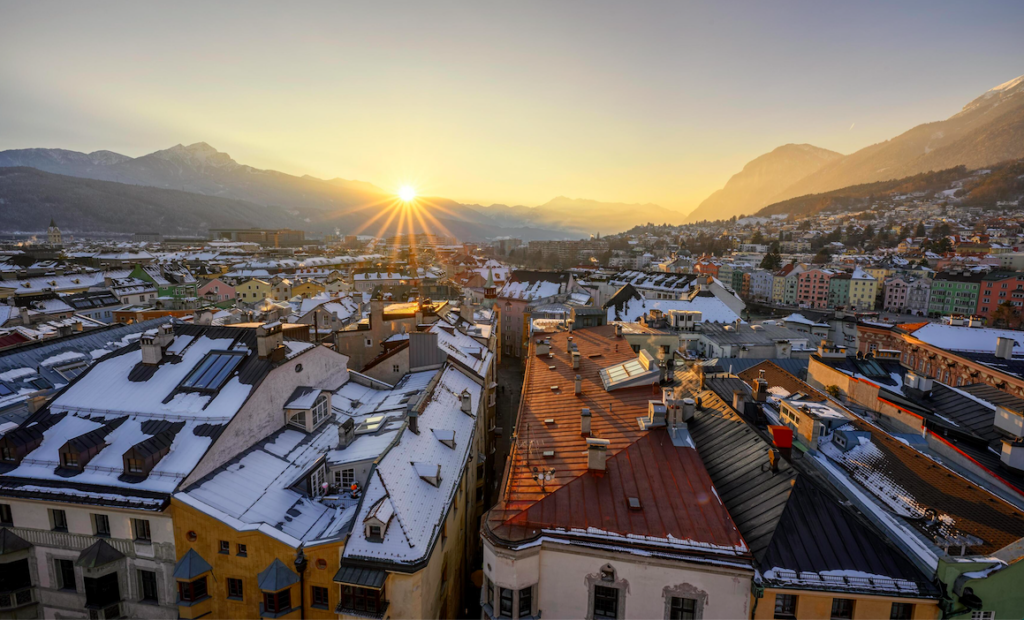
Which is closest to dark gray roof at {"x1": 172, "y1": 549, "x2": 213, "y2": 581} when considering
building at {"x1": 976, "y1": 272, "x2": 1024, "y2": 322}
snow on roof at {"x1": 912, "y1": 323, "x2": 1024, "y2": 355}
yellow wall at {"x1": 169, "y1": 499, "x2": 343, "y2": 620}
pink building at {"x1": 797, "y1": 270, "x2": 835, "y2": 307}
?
yellow wall at {"x1": 169, "y1": 499, "x2": 343, "y2": 620}

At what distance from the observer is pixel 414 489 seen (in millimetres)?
19750

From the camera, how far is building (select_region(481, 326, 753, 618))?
1371cm

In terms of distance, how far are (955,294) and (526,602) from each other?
127387mm

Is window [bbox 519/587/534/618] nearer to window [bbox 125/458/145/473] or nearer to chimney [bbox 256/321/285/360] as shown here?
window [bbox 125/458/145/473]

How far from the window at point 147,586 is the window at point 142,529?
1645 millimetres

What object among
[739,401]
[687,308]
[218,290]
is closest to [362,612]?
[739,401]

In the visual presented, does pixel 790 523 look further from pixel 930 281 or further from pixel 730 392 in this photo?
Result: pixel 930 281

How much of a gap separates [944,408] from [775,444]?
15.8m

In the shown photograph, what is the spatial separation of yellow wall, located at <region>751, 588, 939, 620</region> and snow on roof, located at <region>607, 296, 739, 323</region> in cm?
4599

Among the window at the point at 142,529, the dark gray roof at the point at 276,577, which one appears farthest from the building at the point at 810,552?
the window at the point at 142,529

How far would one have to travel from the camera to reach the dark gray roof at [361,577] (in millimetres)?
15922

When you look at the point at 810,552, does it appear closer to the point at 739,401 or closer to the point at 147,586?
the point at 739,401

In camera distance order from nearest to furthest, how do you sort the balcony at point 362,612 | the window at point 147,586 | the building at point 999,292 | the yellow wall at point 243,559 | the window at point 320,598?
the balcony at point 362,612
the yellow wall at point 243,559
the window at point 320,598
the window at point 147,586
the building at point 999,292

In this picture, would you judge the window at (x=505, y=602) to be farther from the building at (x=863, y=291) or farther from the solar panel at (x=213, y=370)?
the building at (x=863, y=291)
